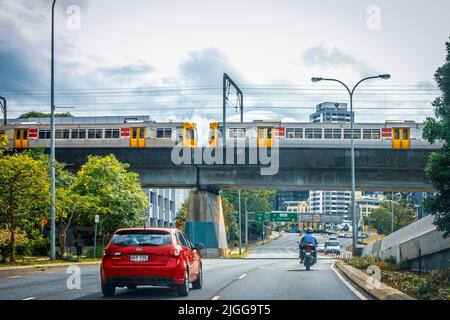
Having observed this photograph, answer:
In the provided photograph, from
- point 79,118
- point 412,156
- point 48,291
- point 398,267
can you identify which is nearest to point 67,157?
point 412,156

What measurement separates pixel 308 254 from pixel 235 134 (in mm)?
32679

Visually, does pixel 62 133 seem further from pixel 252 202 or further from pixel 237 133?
pixel 252 202

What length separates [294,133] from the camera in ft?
191

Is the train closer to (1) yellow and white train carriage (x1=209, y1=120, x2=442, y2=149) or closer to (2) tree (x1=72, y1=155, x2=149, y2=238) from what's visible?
(1) yellow and white train carriage (x1=209, y1=120, x2=442, y2=149)

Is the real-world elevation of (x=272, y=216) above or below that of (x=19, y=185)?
below

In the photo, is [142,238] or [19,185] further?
[19,185]

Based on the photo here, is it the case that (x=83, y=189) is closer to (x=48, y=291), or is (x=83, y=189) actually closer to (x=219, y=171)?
(x=219, y=171)

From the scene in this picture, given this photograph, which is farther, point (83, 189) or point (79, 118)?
point (79, 118)

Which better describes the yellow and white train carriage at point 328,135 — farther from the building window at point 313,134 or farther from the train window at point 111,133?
the train window at point 111,133

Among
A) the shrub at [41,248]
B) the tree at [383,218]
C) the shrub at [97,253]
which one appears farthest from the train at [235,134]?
the tree at [383,218]

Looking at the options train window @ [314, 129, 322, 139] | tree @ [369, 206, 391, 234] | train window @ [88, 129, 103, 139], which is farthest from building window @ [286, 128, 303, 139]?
tree @ [369, 206, 391, 234]

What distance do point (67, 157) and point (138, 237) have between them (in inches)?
1808

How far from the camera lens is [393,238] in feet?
113

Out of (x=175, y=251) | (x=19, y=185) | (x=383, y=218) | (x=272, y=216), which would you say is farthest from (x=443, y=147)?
(x=383, y=218)
